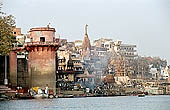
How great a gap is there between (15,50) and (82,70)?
1216 inches

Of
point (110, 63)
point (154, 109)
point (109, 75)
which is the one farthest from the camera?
point (110, 63)

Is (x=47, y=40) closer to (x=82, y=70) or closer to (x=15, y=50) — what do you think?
(x=15, y=50)

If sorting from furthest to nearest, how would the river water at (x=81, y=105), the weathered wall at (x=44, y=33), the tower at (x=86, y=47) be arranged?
the tower at (x=86, y=47) < the weathered wall at (x=44, y=33) < the river water at (x=81, y=105)

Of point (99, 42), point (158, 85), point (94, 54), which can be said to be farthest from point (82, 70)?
point (99, 42)

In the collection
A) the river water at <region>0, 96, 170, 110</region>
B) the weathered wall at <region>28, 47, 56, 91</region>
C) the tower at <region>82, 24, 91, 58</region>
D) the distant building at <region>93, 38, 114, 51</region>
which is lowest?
the river water at <region>0, 96, 170, 110</region>

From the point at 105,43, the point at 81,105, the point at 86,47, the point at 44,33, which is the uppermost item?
the point at 105,43

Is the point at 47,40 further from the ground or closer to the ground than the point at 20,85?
further from the ground

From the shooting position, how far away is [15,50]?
6881 centimetres

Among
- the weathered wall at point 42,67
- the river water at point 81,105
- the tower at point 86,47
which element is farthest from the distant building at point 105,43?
the river water at point 81,105

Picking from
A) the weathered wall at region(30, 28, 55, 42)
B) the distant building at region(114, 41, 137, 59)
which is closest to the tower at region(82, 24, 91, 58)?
the distant building at region(114, 41, 137, 59)

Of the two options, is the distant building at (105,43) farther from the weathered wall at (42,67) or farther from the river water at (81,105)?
→ the river water at (81,105)

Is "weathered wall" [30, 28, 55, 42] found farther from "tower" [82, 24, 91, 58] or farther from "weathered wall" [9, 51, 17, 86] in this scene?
"tower" [82, 24, 91, 58]

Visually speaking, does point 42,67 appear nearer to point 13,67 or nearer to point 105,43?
point 13,67

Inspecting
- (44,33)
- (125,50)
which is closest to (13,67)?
(44,33)
